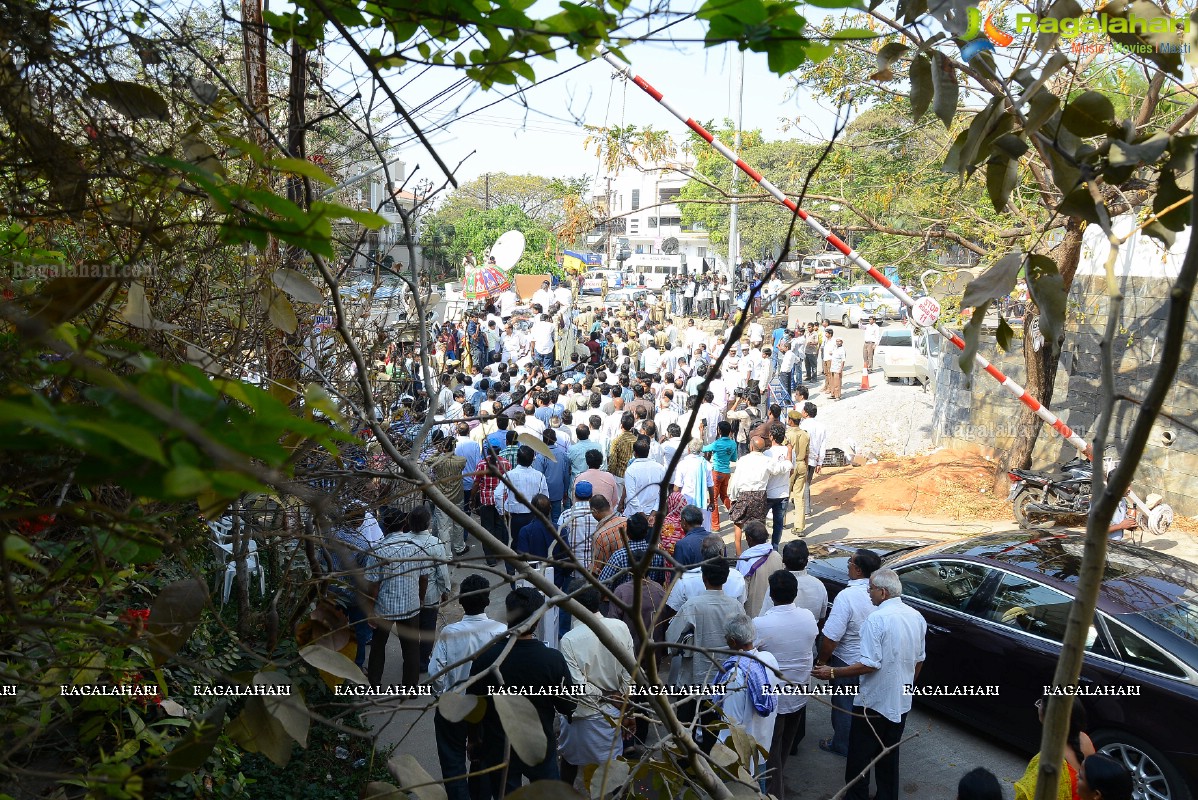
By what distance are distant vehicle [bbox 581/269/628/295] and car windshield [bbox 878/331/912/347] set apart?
67.4 ft

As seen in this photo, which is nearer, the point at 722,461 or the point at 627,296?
the point at 722,461

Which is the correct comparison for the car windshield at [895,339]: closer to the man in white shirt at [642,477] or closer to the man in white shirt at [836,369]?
the man in white shirt at [836,369]

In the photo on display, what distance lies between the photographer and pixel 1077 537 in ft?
21.9

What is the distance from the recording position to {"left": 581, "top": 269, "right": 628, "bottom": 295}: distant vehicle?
148 ft

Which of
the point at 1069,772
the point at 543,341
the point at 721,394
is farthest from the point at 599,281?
the point at 1069,772

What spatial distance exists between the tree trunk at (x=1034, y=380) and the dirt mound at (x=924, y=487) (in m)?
0.41

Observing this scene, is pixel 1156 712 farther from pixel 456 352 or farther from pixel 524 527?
pixel 456 352

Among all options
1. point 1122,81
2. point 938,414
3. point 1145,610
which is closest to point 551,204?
point 938,414

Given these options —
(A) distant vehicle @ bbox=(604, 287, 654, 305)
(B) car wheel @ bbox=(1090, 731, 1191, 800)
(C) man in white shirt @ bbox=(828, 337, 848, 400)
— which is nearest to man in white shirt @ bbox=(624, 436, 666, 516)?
(B) car wheel @ bbox=(1090, 731, 1191, 800)

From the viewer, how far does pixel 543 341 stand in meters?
19.1

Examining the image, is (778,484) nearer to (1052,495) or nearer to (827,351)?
(1052,495)

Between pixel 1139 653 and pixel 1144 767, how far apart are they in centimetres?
66

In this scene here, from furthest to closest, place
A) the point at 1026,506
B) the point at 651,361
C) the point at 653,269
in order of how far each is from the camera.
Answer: the point at 653,269 → the point at 651,361 → the point at 1026,506

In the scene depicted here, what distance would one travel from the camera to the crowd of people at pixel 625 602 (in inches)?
85.0
